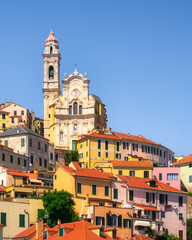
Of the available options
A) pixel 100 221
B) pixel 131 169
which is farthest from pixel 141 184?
pixel 131 169

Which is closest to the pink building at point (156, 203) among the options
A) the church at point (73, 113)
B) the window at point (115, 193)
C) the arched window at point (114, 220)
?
the window at point (115, 193)

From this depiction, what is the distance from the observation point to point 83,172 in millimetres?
87125

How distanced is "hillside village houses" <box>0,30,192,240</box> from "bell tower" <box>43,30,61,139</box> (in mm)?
203

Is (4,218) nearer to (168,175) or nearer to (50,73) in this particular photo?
(168,175)

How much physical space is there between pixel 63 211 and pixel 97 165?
105 ft

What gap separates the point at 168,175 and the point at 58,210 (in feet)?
91.7

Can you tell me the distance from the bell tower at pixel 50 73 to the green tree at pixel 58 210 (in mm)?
61522

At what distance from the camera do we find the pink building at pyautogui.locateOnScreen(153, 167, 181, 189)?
339ft

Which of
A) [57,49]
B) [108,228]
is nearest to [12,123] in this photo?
[57,49]

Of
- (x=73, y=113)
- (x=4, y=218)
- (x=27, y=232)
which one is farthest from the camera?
(x=73, y=113)

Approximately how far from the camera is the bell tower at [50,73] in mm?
146375

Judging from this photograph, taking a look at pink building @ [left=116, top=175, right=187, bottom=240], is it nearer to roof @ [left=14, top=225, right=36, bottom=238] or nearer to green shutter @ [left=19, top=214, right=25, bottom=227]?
green shutter @ [left=19, top=214, right=25, bottom=227]

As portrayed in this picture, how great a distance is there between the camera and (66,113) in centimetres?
13688

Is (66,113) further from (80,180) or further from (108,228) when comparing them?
(108,228)
